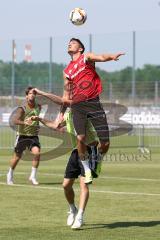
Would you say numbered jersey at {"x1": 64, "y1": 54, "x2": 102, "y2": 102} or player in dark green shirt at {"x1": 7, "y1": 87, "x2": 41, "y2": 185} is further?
player in dark green shirt at {"x1": 7, "y1": 87, "x2": 41, "y2": 185}

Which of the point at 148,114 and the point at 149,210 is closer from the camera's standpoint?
the point at 149,210

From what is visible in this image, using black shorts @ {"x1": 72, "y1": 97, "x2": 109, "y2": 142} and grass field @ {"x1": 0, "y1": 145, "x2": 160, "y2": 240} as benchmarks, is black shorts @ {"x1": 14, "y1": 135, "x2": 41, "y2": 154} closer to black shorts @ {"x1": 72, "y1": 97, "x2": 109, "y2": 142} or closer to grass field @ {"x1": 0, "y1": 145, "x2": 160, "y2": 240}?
grass field @ {"x1": 0, "y1": 145, "x2": 160, "y2": 240}

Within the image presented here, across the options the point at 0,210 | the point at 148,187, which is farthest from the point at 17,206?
the point at 148,187

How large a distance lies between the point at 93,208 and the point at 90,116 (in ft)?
8.83

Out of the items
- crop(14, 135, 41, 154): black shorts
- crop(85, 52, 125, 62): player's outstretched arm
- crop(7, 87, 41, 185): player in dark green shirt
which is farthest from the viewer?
crop(14, 135, 41, 154): black shorts

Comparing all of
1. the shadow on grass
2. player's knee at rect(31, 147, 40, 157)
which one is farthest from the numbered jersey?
player's knee at rect(31, 147, 40, 157)

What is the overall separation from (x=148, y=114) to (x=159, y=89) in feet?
5.28

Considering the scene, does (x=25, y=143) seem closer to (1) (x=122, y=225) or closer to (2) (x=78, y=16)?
(2) (x=78, y=16)

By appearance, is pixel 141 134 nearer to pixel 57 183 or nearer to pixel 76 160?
pixel 57 183

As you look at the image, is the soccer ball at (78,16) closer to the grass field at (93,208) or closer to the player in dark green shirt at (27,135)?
the grass field at (93,208)

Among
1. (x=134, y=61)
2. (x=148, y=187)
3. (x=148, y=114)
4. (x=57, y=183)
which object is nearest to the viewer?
(x=148, y=187)

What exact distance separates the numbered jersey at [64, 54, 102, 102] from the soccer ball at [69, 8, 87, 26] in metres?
1.05

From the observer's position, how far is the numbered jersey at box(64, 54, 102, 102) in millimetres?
11750

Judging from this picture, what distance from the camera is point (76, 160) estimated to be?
12156mm
